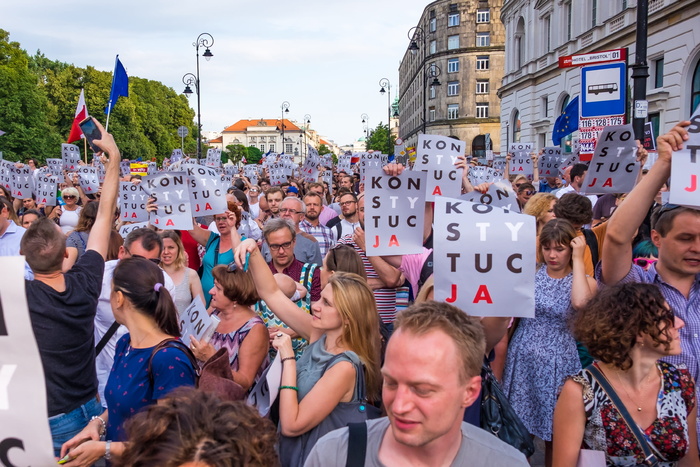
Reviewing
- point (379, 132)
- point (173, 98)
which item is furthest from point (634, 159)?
point (173, 98)

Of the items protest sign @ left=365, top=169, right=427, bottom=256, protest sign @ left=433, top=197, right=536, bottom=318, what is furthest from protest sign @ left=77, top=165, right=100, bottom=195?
protest sign @ left=433, top=197, right=536, bottom=318

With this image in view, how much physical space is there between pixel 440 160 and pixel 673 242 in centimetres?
388

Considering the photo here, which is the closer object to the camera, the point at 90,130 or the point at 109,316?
the point at 90,130

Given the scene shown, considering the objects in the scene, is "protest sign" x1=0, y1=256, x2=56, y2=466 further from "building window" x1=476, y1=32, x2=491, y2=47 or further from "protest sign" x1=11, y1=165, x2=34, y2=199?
"building window" x1=476, y1=32, x2=491, y2=47

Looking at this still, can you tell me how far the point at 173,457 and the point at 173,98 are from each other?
96.1 meters

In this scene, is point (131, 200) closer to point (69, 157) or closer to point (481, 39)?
point (69, 157)

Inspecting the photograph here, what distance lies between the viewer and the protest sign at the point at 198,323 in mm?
3568

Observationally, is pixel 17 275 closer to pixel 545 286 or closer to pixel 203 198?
pixel 545 286

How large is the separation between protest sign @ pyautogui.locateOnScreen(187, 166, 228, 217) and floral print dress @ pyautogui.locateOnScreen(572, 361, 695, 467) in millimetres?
5162

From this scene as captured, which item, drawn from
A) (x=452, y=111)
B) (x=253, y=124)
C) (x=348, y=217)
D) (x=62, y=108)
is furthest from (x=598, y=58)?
(x=253, y=124)

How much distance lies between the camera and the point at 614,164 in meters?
5.96

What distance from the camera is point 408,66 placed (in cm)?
10044

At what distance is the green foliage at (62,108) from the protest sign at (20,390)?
158 feet

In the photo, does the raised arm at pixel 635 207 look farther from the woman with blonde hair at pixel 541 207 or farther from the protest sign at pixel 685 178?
the woman with blonde hair at pixel 541 207
